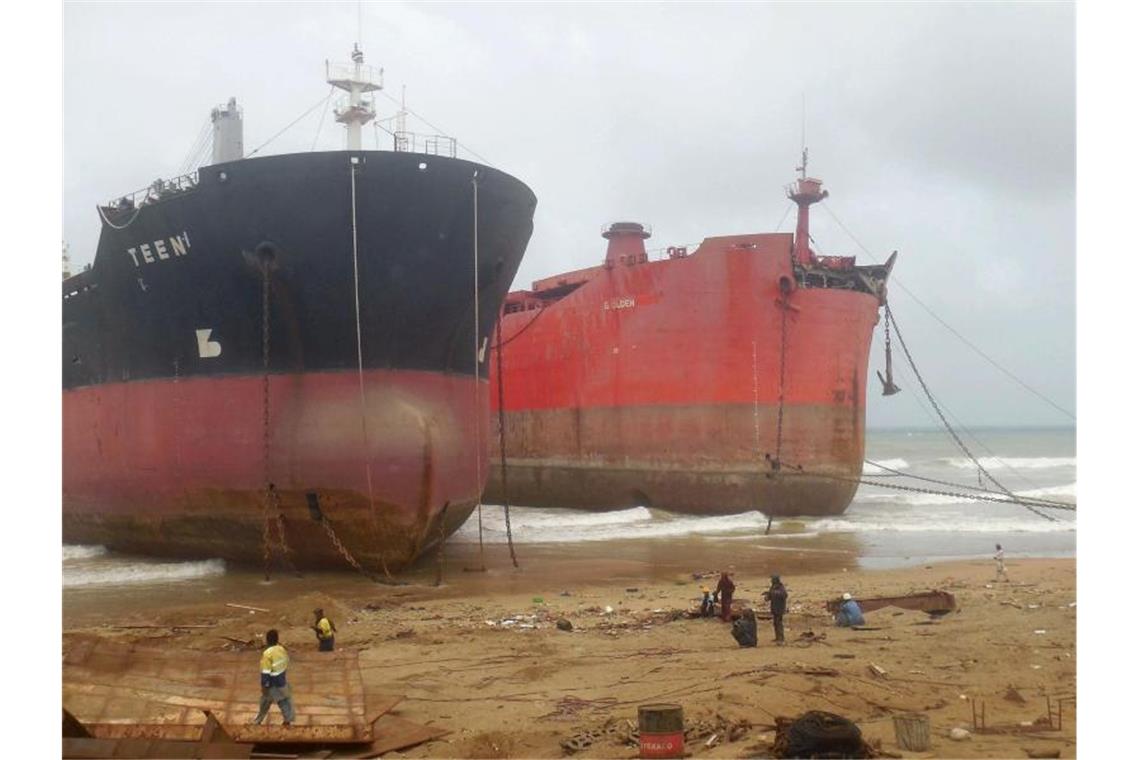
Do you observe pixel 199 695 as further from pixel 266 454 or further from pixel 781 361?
pixel 781 361

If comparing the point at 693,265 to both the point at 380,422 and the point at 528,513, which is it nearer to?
the point at 528,513

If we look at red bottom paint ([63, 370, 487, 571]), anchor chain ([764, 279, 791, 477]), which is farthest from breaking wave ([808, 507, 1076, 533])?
red bottom paint ([63, 370, 487, 571])

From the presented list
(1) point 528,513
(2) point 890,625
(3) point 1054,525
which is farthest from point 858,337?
(2) point 890,625

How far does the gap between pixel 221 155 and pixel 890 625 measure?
16052 millimetres

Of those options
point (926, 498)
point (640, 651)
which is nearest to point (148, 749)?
point (640, 651)

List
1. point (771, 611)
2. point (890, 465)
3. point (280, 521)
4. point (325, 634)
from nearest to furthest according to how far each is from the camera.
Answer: point (325, 634), point (771, 611), point (280, 521), point (890, 465)

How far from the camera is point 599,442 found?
2417cm

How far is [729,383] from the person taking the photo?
21.9 metres

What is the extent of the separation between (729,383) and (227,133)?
1243 centimetres

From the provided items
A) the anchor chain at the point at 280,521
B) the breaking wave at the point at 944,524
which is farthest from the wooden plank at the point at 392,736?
the breaking wave at the point at 944,524

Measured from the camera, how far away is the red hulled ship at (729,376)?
21656 mm

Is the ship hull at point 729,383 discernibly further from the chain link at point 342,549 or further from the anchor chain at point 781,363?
the chain link at point 342,549

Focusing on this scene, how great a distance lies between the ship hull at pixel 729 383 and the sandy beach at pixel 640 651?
24.5ft

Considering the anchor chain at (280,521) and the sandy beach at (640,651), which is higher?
the anchor chain at (280,521)
